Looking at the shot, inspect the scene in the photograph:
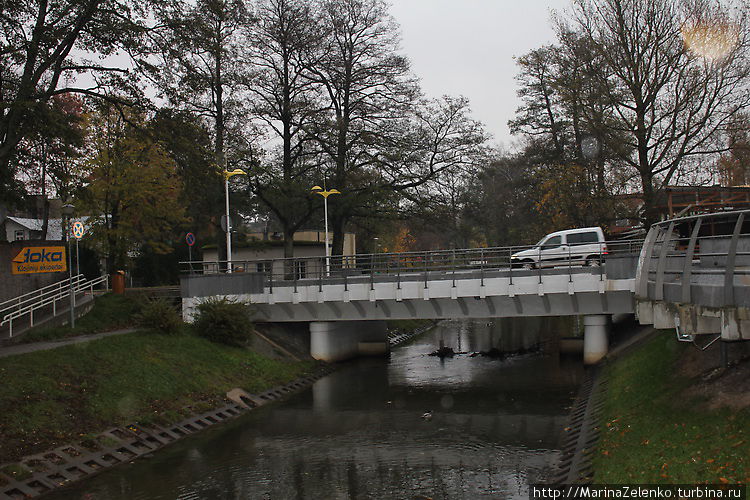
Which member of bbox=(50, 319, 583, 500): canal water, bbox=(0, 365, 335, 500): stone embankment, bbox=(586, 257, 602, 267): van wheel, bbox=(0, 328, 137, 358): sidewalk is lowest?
bbox=(50, 319, 583, 500): canal water

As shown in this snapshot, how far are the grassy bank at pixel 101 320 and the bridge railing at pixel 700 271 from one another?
2059cm

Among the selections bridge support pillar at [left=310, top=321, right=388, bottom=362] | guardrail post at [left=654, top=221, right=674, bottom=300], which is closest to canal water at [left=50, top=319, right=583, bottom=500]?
bridge support pillar at [left=310, top=321, right=388, bottom=362]

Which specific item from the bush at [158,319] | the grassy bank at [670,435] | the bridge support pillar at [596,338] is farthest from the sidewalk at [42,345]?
the bridge support pillar at [596,338]

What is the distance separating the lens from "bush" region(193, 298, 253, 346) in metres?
27.8

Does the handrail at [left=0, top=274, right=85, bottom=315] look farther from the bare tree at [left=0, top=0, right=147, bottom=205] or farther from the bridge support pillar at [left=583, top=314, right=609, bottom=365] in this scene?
the bridge support pillar at [left=583, top=314, right=609, bottom=365]

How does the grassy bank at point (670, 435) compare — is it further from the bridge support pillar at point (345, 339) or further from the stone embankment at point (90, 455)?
the bridge support pillar at point (345, 339)

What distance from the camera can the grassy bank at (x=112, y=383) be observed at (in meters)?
15.9

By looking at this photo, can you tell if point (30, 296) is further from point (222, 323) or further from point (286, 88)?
point (286, 88)

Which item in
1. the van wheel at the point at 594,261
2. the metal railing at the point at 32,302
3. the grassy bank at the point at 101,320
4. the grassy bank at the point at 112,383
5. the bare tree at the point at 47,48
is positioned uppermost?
the bare tree at the point at 47,48

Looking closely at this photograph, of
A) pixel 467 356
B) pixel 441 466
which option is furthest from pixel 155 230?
pixel 441 466

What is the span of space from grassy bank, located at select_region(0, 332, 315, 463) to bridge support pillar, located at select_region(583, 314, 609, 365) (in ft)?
45.6

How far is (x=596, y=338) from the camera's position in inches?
1157

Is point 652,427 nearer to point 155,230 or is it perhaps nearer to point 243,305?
point 243,305

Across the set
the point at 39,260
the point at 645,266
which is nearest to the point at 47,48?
the point at 39,260
